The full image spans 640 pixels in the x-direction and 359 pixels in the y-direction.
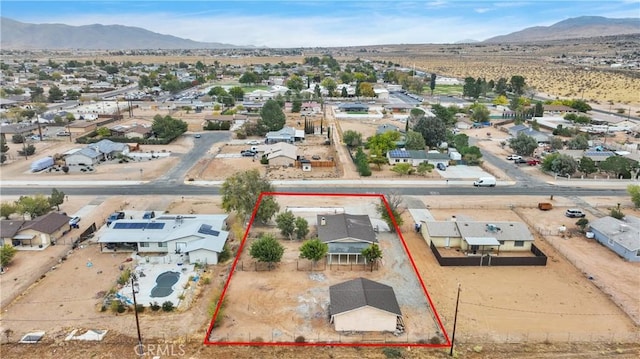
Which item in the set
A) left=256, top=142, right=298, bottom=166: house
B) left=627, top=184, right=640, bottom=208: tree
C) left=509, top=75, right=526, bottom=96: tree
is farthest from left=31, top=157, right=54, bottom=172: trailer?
left=509, top=75, right=526, bottom=96: tree

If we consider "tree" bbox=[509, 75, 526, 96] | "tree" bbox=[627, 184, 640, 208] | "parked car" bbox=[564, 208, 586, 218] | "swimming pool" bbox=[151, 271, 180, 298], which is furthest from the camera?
"tree" bbox=[509, 75, 526, 96]

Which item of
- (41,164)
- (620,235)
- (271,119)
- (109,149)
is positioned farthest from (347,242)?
(271,119)

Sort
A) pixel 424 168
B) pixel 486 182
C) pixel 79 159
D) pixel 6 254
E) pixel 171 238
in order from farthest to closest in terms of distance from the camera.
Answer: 1. pixel 79 159
2. pixel 424 168
3. pixel 486 182
4. pixel 171 238
5. pixel 6 254

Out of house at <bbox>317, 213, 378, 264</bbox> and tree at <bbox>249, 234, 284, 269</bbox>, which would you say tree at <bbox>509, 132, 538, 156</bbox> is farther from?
tree at <bbox>249, 234, 284, 269</bbox>

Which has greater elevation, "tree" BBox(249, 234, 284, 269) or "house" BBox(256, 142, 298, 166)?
"house" BBox(256, 142, 298, 166)

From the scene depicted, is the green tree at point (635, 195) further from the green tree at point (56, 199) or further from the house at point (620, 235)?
the green tree at point (56, 199)

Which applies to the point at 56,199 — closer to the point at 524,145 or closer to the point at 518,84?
the point at 524,145

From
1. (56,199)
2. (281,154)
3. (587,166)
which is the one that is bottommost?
(56,199)
